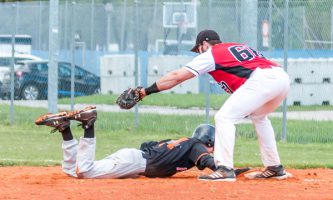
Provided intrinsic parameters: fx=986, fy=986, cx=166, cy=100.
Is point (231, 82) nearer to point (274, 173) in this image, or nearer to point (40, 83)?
point (274, 173)

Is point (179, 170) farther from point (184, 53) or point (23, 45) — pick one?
point (23, 45)

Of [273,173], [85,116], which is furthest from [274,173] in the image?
[85,116]

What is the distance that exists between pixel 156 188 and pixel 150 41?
1467 centimetres

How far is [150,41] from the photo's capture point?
2450cm

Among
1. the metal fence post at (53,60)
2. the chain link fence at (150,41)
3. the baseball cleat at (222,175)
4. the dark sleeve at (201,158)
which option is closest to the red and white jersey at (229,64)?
the dark sleeve at (201,158)

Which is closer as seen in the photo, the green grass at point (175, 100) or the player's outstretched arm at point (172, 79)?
the player's outstretched arm at point (172, 79)

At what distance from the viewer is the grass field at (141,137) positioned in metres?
14.7

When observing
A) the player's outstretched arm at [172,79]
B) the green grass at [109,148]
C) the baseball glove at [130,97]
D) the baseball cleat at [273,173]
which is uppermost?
the player's outstretched arm at [172,79]

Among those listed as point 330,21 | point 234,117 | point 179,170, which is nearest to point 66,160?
point 179,170

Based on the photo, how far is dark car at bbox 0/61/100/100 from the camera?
77.4ft

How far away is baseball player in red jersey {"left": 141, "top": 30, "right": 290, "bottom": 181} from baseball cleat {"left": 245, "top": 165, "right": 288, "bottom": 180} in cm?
72

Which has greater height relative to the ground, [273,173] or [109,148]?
[273,173]

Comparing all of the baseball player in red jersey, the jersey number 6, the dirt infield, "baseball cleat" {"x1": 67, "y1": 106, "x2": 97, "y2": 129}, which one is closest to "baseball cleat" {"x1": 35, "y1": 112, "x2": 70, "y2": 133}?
"baseball cleat" {"x1": 67, "y1": 106, "x2": 97, "y2": 129}

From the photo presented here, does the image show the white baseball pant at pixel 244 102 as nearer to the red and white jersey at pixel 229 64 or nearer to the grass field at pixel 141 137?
the red and white jersey at pixel 229 64
